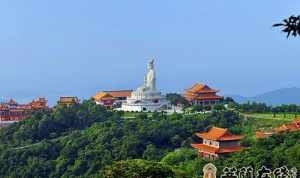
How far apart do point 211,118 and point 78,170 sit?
7050mm

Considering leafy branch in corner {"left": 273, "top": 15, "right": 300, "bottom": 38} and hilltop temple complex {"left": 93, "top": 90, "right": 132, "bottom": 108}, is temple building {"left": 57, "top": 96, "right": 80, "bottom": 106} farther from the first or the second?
leafy branch in corner {"left": 273, "top": 15, "right": 300, "bottom": 38}

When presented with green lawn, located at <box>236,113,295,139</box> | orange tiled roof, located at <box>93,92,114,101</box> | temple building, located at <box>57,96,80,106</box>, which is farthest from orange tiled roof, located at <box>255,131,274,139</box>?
orange tiled roof, located at <box>93,92,114,101</box>

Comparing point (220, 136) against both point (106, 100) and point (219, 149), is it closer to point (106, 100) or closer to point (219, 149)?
point (219, 149)

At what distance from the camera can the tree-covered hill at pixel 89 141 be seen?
1248 inches

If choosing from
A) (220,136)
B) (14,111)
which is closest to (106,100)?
(14,111)

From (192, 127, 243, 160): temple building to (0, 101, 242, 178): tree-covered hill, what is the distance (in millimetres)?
2311

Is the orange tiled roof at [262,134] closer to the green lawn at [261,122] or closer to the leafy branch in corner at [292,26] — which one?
the green lawn at [261,122]

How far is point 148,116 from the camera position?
1474 inches

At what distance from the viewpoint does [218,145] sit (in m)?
27.9

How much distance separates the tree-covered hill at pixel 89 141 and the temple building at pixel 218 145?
2311mm

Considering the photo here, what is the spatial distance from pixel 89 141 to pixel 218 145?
8.67 meters

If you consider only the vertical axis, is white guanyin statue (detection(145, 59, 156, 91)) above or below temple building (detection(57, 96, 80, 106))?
above

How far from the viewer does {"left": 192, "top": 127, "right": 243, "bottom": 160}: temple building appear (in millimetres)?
27484

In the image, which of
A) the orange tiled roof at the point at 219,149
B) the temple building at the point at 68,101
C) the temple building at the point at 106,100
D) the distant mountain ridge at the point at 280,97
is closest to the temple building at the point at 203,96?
the temple building at the point at 106,100
